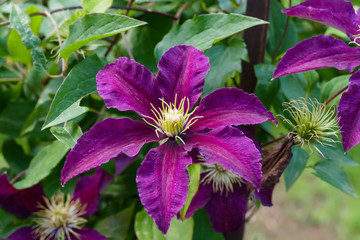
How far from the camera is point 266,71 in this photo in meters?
0.57

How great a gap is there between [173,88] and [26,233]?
0.35 metres

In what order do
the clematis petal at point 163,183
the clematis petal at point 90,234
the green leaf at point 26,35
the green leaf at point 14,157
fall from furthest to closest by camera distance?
the green leaf at point 14,157, the clematis petal at point 90,234, the green leaf at point 26,35, the clematis petal at point 163,183

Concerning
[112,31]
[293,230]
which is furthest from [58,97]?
[293,230]

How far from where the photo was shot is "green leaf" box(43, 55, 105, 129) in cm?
47

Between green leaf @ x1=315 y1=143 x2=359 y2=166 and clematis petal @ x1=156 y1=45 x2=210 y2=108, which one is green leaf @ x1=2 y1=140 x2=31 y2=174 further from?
green leaf @ x1=315 y1=143 x2=359 y2=166

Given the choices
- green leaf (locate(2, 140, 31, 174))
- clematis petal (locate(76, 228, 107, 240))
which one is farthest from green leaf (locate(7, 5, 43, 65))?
clematis petal (locate(76, 228, 107, 240))

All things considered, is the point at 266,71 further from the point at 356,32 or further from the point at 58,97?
the point at 58,97

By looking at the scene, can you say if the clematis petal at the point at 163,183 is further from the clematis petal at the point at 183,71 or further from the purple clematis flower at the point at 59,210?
the purple clematis flower at the point at 59,210

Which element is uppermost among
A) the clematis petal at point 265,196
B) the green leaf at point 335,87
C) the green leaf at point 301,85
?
the green leaf at point 301,85

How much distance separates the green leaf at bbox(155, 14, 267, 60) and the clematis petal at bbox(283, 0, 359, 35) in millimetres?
55

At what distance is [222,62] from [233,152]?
0.55ft

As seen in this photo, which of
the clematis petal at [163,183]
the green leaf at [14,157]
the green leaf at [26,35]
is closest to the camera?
the clematis petal at [163,183]

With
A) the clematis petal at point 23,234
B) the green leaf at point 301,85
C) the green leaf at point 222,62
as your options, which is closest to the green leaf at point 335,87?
the green leaf at point 301,85

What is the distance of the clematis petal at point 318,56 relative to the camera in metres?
0.46
